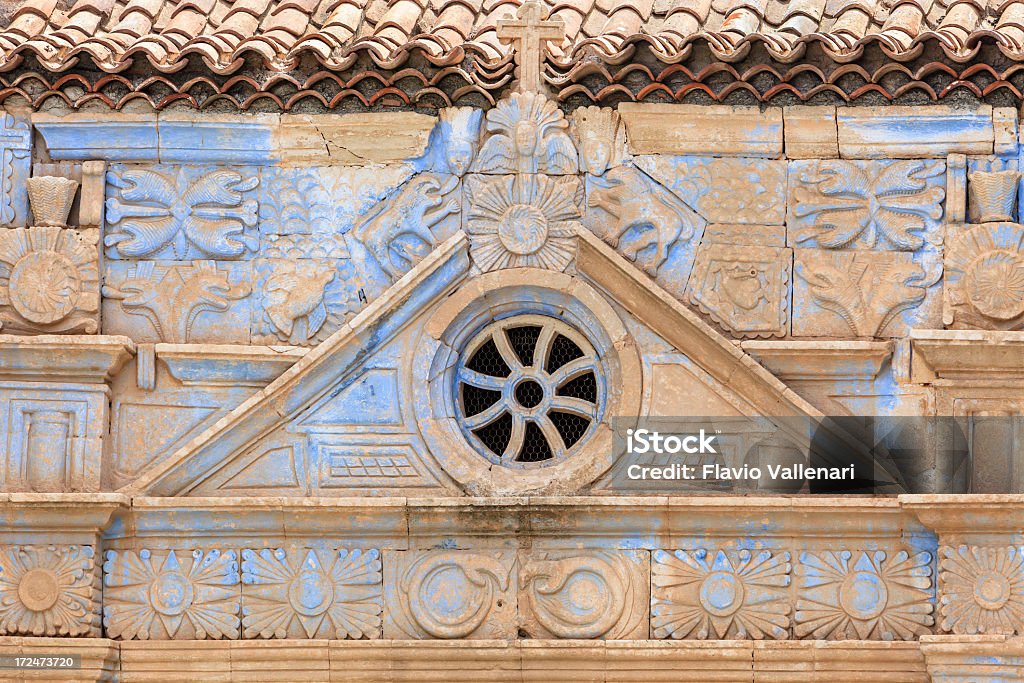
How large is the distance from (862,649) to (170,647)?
10.2ft

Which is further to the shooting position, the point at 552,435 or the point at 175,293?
the point at 175,293

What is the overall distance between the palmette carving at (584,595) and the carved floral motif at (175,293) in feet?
6.28

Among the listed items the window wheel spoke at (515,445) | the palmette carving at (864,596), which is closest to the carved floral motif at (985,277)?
the palmette carving at (864,596)

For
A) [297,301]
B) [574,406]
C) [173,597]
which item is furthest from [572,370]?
[173,597]

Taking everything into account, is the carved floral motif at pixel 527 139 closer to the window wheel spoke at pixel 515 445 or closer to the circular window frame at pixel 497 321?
the circular window frame at pixel 497 321

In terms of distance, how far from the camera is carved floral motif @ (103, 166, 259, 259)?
10523mm

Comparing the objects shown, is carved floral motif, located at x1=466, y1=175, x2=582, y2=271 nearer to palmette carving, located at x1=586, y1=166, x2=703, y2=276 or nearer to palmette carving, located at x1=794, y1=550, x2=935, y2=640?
palmette carving, located at x1=586, y1=166, x2=703, y2=276

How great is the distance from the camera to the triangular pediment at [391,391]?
33.6 feet

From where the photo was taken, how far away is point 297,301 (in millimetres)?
10430

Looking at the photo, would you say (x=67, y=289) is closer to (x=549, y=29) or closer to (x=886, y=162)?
(x=549, y=29)

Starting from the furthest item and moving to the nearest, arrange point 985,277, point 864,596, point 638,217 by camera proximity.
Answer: point 638,217, point 985,277, point 864,596

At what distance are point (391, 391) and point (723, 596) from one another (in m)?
1.79

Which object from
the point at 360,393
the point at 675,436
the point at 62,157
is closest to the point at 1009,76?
the point at 675,436

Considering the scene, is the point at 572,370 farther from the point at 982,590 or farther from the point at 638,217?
the point at 982,590
